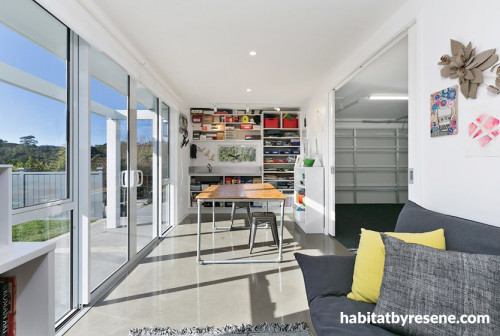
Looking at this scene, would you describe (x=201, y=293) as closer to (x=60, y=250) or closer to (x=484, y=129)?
(x=60, y=250)

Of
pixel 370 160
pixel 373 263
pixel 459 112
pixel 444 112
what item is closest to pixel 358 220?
pixel 370 160

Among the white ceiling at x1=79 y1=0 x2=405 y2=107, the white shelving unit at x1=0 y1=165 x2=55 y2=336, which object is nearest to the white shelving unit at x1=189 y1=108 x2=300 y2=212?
the white ceiling at x1=79 y1=0 x2=405 y2=107

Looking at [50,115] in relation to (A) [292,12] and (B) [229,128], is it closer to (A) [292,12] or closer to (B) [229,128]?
(A) [292,12]

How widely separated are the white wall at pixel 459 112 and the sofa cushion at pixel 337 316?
102cm

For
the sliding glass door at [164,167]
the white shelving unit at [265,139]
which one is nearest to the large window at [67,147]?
the sliding glass door at [164,167]

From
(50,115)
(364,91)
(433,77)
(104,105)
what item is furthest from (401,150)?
(50,115)

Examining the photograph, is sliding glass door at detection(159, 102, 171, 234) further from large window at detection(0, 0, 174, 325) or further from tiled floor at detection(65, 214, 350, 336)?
large window at detection(0, 0, 174, 325)

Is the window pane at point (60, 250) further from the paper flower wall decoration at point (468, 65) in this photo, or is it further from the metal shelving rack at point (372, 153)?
the metal shelving rack at point (372, 153)

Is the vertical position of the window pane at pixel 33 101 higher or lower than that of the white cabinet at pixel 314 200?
higher

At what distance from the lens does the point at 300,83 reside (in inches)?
187

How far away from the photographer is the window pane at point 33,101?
1.65 metres

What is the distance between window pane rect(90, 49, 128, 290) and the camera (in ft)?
8.42

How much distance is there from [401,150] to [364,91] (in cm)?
367

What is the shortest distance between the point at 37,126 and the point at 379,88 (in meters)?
5.28
